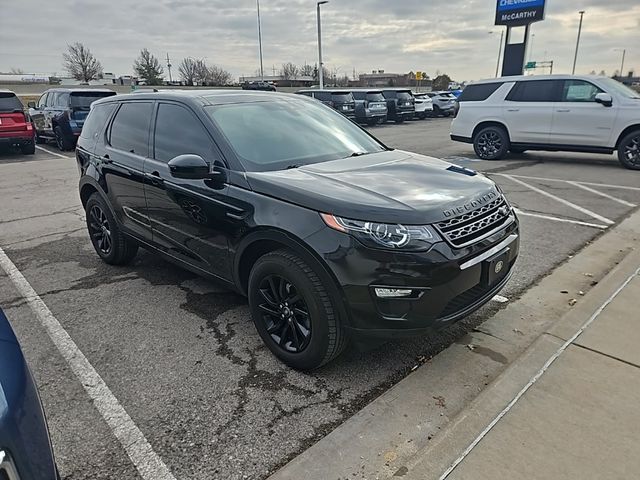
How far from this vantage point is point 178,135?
369 cm

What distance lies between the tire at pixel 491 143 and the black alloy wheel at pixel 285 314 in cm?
997

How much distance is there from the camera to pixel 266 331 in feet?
10.3

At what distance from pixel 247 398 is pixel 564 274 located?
11.0 feet

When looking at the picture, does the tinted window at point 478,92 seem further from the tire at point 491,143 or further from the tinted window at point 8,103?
the tinted window at point 8,103

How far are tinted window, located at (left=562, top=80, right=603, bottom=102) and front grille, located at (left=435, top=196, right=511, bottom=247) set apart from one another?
8.66 m

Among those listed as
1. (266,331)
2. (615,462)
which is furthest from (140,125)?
(615,462)

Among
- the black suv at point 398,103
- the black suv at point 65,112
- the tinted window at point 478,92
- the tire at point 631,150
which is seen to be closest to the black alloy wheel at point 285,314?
the tire at point 631,150

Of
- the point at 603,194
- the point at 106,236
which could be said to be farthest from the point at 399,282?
the point at 603,194

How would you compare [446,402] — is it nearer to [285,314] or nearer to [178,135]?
[285,314]

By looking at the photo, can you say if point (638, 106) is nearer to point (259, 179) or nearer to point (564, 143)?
point (564, 143)

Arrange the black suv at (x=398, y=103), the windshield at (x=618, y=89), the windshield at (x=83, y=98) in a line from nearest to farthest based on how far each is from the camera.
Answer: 1. the windshield at (x=618, y=89)
2. the windshield at (x=83, y=98)
3. the black suv at (x=398, y=103)

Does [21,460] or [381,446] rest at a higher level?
[21,460]

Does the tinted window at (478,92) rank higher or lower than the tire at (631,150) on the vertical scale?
higher

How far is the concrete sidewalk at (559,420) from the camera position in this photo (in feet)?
7.22
